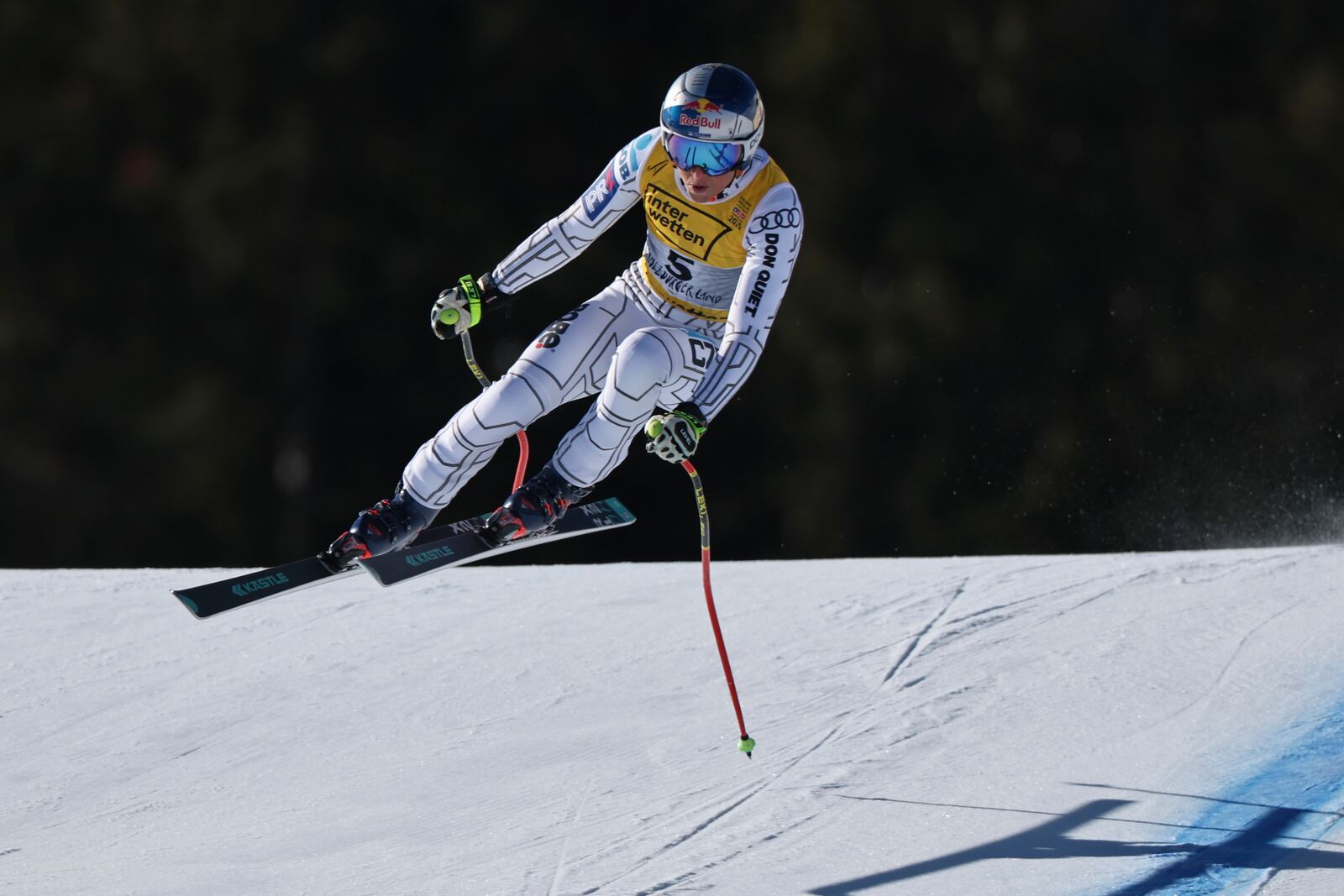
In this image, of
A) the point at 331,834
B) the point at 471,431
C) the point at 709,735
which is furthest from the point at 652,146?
the point at 331,834

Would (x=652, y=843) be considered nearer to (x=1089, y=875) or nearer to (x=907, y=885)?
(x=907, y=885)

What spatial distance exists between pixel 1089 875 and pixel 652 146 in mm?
2963

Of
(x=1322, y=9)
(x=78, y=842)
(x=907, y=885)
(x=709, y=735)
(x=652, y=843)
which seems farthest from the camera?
(x=1322, y=9)

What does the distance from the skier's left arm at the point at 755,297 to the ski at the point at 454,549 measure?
3.12 ft

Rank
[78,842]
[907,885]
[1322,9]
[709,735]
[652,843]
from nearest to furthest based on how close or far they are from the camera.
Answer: [907,885], [652,843], [78,842], [709,735], [1322,9]

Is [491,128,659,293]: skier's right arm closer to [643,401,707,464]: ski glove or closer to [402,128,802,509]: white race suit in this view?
[402,128,802,509]: white race suit

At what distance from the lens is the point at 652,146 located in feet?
21.0

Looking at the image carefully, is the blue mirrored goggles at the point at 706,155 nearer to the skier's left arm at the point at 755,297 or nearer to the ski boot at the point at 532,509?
the skier's left arm at the point at 755,297

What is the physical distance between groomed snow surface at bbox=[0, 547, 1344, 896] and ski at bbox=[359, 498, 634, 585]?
2.53ft

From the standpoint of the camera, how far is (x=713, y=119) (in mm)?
5992

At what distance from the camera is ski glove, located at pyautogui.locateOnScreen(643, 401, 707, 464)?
5.76 m

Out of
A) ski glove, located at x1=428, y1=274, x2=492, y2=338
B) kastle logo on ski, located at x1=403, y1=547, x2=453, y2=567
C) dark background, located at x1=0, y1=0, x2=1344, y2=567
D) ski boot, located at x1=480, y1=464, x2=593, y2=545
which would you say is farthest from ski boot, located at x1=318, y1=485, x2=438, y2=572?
dark background, located at x1=0, y1=0, x2=1344, y2=567

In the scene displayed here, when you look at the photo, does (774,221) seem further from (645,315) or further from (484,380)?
(484,380)

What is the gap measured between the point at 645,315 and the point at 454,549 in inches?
46.4
